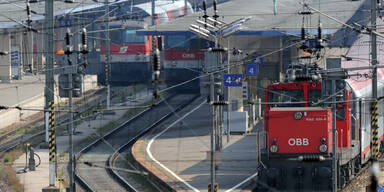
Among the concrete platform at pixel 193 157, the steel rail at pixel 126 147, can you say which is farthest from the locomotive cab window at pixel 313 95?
the steel rail at pixel 126 147

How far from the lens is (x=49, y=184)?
23.4m

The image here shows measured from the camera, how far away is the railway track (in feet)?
81.0

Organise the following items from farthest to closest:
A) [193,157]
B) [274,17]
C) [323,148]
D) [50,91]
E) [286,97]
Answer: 1. [274,17]
2. [193,157]
3. [50,91]
4. [286,97]
5. [323,148]

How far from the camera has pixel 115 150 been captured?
101ft

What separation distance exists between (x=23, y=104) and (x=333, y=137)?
25.2 m

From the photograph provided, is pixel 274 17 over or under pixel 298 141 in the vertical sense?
over

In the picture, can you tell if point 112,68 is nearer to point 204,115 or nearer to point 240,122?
point 204,115

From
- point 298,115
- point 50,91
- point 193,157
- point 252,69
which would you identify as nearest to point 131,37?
point 252,69

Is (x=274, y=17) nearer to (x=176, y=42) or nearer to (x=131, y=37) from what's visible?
(x=176, y=42)

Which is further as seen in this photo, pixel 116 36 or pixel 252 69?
pixel 116 36

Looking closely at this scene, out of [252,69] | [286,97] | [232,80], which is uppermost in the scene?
[252,69]

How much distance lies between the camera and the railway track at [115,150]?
24703 millimetres

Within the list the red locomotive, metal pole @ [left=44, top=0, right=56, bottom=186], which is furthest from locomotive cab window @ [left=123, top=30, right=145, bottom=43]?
A: the red locomotive

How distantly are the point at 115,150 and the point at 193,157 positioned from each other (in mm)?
4056
